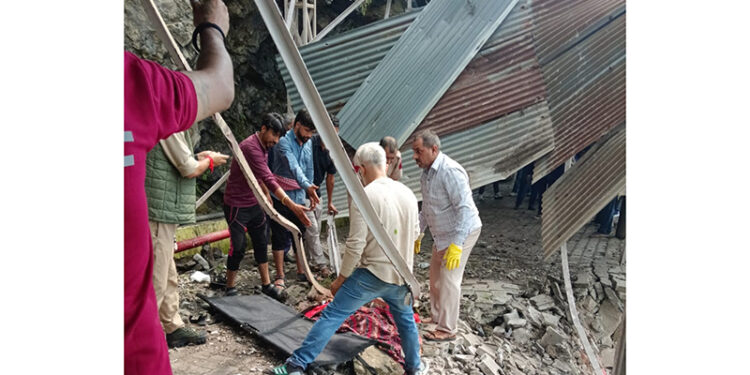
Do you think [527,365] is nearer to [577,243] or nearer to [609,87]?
[577,243]

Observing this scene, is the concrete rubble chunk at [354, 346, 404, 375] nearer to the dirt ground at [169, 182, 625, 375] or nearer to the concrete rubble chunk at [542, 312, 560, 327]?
the dirt ground at [169, 182, 625, 375]

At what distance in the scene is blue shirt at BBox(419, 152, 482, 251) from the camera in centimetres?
185

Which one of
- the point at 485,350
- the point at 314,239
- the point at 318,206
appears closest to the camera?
the point at 485,350

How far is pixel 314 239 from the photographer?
8.88ft

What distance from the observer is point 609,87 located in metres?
1.81

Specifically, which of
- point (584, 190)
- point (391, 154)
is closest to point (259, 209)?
point (391, 154)

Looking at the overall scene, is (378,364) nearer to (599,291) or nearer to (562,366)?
(562,366)

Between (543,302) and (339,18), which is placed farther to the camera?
(339,18)

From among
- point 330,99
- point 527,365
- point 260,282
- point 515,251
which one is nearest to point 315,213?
point 260,282

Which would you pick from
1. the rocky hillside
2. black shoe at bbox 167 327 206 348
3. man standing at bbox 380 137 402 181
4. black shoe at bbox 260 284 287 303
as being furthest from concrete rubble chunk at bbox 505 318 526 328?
the rocky hillside

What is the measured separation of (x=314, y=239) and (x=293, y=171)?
1.52 ft

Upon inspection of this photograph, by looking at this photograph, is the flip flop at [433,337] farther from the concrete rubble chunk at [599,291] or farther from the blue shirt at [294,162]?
the blue shirt at [294,162]

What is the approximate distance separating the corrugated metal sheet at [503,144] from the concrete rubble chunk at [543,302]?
0.60 metres

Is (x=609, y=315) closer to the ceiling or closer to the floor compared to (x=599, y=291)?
closer to the floor
